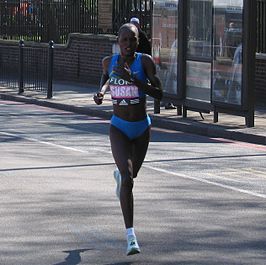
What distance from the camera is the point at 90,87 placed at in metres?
27.2

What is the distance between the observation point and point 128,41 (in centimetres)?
818

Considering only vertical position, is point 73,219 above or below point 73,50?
below

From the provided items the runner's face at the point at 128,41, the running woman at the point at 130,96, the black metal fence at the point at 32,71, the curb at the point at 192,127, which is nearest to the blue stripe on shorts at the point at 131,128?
the running woman at the point at 130,96

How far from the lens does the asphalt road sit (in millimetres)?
8039

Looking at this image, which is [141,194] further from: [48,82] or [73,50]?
[73,50]

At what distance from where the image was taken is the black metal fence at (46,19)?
29.4 m

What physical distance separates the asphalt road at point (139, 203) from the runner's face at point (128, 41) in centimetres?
164

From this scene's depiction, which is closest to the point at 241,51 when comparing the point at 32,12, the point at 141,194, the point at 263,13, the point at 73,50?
the point at 263,13

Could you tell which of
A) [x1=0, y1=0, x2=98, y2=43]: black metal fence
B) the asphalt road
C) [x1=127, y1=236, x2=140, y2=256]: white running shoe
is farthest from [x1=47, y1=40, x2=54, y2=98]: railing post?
[x1=127, y1=236, x2=140, y2=256]: white running shoe

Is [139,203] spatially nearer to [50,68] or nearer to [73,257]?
[73,257]

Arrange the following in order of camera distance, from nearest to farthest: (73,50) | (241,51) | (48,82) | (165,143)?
(165,143), (241,51), (48,82), (73,50)

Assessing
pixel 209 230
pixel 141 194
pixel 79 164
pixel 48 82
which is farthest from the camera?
pixel 48 82

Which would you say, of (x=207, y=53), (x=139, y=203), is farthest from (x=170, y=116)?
(x=139, y=203)

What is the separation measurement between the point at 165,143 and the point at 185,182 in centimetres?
423
